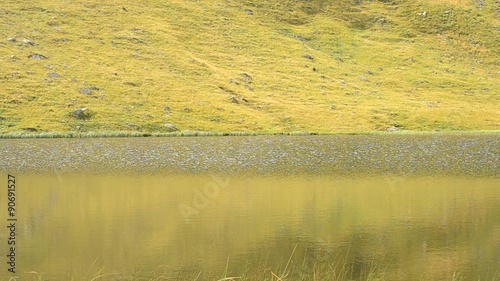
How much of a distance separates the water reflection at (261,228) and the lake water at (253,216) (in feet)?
0.26

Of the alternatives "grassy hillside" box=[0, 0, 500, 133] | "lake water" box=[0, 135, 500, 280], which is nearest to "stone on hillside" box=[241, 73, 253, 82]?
"grassy hillside" box=[0, 0, 500, 133]

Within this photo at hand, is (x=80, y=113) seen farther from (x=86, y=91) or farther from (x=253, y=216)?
(x=253, y=216)

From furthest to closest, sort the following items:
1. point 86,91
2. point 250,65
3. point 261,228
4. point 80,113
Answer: point 250,65 < point 86,91 < point 80,113 < point 261,228

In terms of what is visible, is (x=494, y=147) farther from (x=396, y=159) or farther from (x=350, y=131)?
(x=350, y=131)

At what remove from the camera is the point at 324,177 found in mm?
48500

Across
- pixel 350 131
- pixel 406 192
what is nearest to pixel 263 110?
pixel 350 131

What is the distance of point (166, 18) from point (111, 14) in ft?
40.8

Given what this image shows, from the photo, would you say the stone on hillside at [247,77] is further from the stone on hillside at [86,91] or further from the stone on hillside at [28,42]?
the stone on hillside at [28,42]

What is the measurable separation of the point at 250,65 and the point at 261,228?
96321mm

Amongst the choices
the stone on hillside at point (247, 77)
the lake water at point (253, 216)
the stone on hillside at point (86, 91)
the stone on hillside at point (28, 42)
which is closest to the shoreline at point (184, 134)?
the stone on hillside at point (86, 91)

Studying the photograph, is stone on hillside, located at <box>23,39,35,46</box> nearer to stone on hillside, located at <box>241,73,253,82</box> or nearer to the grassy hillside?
the grassy hillside

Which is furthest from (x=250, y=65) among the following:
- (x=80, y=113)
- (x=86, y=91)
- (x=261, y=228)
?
(x=261, y=228)

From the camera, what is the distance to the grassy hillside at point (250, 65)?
96062mm

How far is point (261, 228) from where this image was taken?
30.0m
